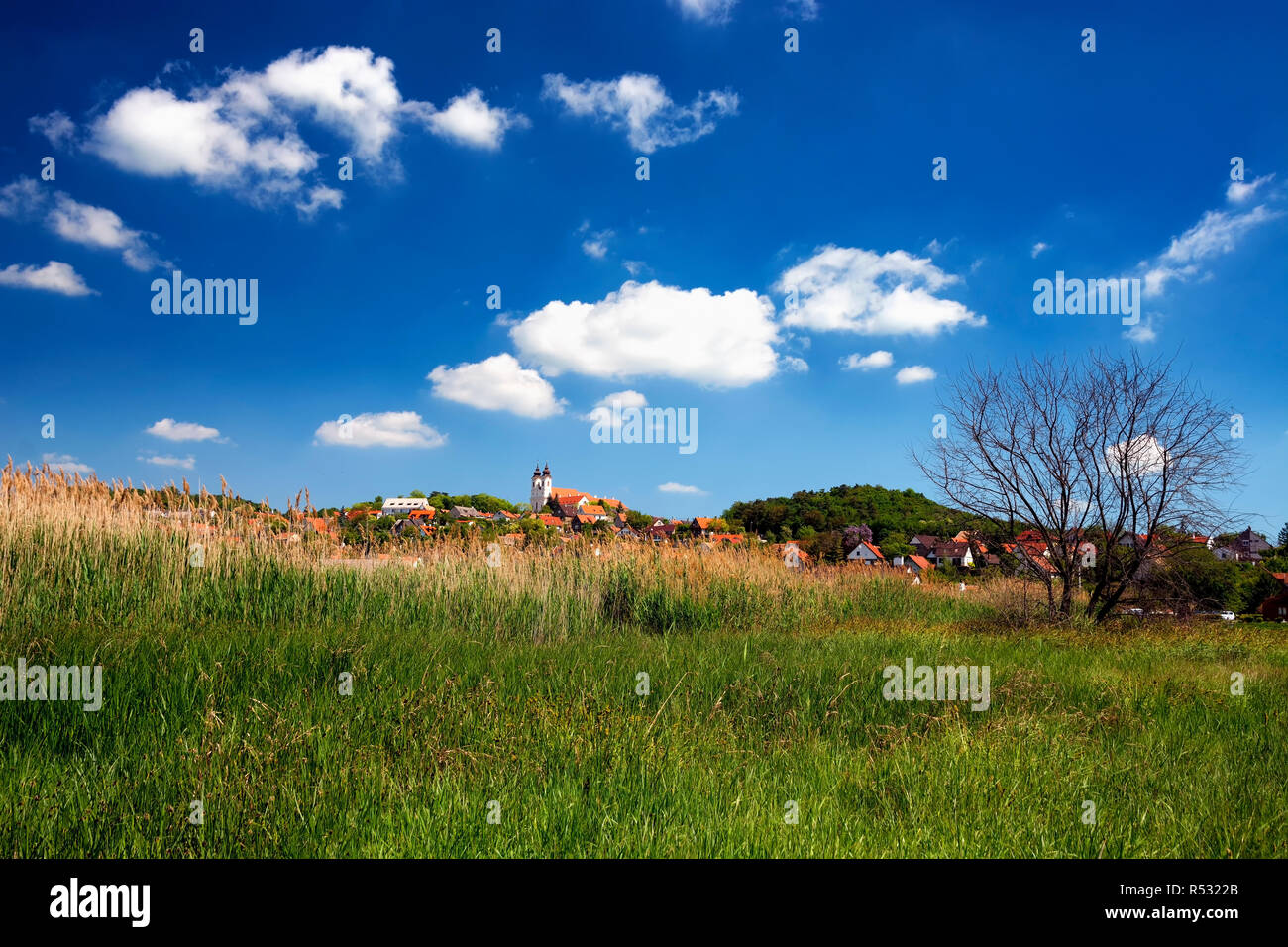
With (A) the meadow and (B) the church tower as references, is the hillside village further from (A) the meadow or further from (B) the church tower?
(B) the church tower

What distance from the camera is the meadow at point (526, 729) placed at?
2990mm

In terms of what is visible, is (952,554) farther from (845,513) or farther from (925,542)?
(845,513)

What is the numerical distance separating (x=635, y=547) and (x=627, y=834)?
9.96 metres

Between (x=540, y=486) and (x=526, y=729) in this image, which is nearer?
(x=526, y=729)

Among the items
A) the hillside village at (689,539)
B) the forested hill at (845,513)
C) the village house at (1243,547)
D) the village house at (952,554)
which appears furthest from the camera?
the forested hill at (845,513)

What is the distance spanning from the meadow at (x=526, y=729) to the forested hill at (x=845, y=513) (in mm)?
18000

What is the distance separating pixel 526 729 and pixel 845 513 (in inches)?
A: 1043

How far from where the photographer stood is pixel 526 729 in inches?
167

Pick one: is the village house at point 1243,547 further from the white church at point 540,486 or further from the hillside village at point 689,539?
the white church at point 540,486

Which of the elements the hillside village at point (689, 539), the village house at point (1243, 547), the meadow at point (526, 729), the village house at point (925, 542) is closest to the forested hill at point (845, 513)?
the village house at point (925, 542)

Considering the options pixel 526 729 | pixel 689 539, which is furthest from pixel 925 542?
pixel 526 729

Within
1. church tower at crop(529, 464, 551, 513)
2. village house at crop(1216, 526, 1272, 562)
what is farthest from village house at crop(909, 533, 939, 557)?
church tower at crop(529, 464, 551, 513)

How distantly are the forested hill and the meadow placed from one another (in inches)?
709
